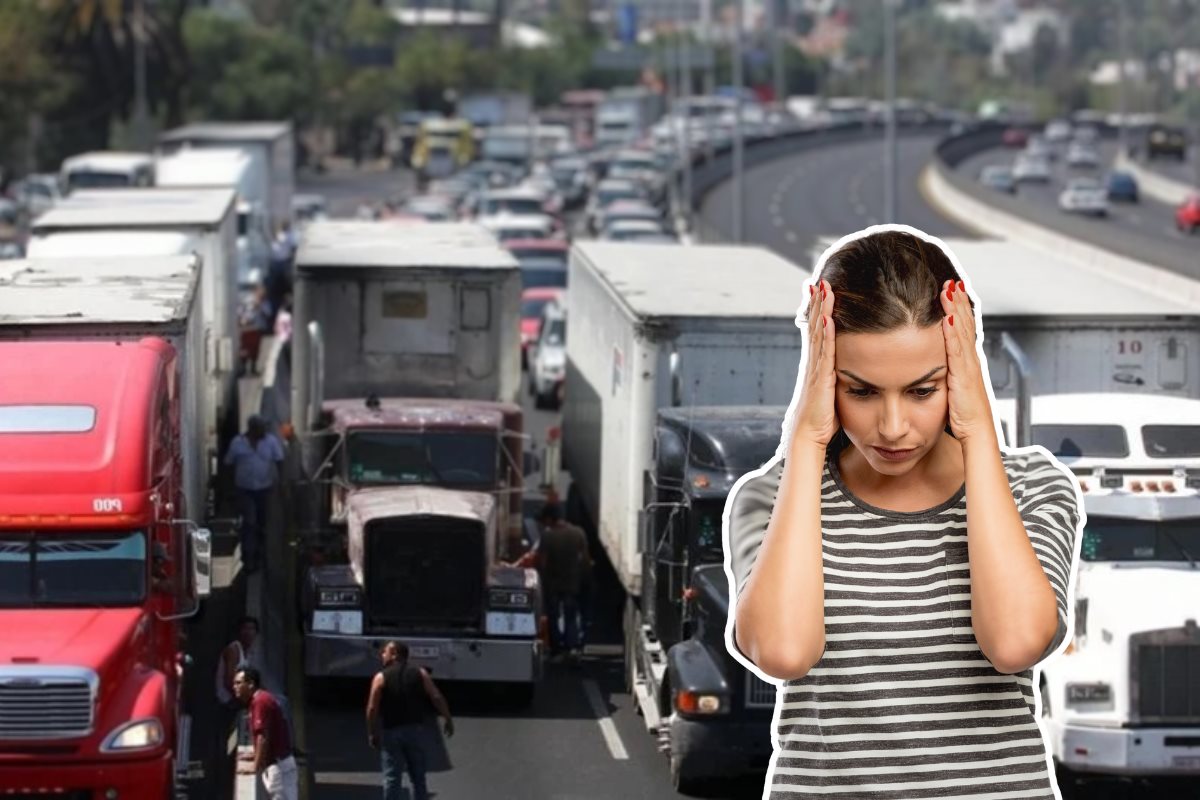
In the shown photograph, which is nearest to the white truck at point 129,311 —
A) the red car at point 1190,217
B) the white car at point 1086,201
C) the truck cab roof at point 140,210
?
the truck cab roof at point 140,210

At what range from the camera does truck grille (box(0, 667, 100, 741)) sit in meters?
14.7

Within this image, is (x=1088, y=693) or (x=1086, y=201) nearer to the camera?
(x=1088, y=693)

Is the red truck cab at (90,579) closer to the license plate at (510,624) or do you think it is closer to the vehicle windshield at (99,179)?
the license plate at (510,624)

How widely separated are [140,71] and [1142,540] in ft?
291

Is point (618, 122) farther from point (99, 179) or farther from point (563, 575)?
point (563, 575)

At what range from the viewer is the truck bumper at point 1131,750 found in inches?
663

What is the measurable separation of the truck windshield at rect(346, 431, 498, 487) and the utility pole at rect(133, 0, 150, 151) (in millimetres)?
81936

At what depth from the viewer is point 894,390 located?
384 centimetres

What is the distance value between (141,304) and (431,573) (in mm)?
3060

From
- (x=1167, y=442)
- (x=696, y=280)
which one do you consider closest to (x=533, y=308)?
(x=696, y=280)

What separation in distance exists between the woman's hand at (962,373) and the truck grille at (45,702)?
1150 centimetres

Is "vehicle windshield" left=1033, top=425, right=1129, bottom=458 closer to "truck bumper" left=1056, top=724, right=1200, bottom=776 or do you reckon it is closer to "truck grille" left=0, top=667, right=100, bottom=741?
"truck bumper" left=1056, top=724, right=1200, bottom=776

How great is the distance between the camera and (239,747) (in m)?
16.7

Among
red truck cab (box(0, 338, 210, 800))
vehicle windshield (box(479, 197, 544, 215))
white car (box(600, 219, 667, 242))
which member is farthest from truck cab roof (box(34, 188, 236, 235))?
vehicle windshield (box(479, 197, 544, 215))
